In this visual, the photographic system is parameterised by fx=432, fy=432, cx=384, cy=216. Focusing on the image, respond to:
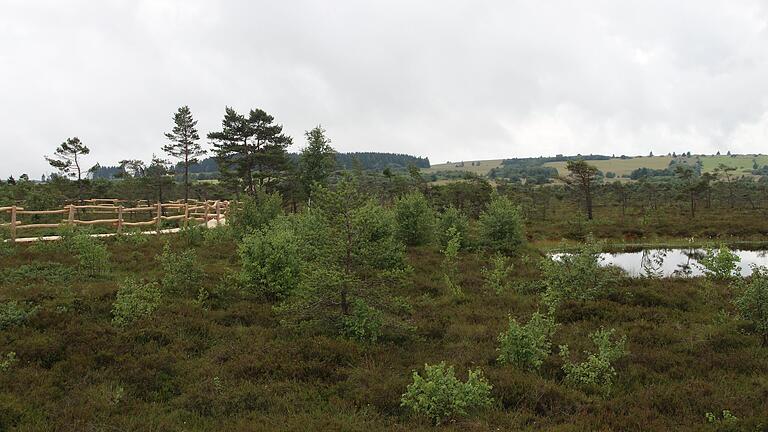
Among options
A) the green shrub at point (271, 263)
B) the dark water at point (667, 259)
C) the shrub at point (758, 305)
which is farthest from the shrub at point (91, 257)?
the dark water at point (667, 259)

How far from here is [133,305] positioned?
9.61 m

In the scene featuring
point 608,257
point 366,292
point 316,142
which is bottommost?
point 608,257

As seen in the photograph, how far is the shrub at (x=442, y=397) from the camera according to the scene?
6.31 metres

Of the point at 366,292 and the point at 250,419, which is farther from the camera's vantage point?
the point at 366,292

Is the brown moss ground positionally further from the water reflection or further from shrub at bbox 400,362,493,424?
the water reflection

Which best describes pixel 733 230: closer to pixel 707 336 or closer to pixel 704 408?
pixel 707 336

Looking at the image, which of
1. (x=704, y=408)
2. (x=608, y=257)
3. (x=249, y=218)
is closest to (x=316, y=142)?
(x=249, y=218)

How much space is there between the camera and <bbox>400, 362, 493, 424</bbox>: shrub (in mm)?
6312

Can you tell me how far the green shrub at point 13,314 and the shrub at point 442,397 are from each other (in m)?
8.21

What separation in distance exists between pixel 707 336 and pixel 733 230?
3580 cm

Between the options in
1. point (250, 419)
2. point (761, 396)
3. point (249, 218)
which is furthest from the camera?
point (249, 218)

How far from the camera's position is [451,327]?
10.5m

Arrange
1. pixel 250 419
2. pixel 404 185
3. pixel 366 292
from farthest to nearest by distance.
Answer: pixel 404 185
pixel 366 292
pixel 250 419

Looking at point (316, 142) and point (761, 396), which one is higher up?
point (316, 142)
